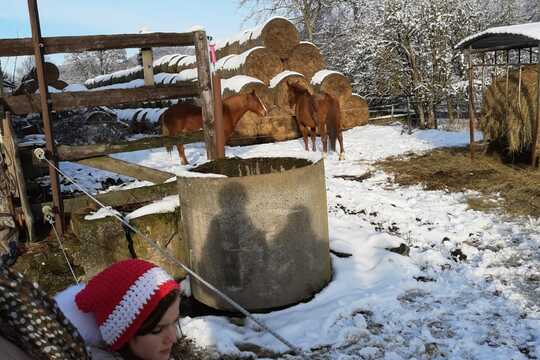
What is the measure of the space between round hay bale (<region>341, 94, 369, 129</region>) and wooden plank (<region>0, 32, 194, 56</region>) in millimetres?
10542

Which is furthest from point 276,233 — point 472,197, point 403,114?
point 403,114

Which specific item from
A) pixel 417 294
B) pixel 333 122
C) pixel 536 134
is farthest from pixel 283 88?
pixel 417 294

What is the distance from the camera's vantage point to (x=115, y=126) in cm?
1273

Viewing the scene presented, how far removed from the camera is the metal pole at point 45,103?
4.24 metres

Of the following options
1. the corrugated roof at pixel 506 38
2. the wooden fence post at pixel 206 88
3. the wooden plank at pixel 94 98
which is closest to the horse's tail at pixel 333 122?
the corrugated roof at pixel 506 38

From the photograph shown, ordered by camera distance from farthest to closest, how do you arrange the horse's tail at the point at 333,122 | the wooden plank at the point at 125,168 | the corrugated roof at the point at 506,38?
the horse's tail at the point at 333,122, the corrugated roof at the point at 506,38, the wooden plank at the point at 125,168

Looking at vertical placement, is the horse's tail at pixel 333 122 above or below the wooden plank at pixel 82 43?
below

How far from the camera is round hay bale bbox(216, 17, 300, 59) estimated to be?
44.1 feet

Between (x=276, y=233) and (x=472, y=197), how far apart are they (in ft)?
13.6

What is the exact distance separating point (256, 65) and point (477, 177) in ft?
24.6

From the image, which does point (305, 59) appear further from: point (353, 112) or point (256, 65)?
point (353, 112)

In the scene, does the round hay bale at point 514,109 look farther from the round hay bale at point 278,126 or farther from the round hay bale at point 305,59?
the round hay bale at point 305,59

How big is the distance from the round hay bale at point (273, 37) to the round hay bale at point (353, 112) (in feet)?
8.57

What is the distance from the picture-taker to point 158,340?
4.74ft
